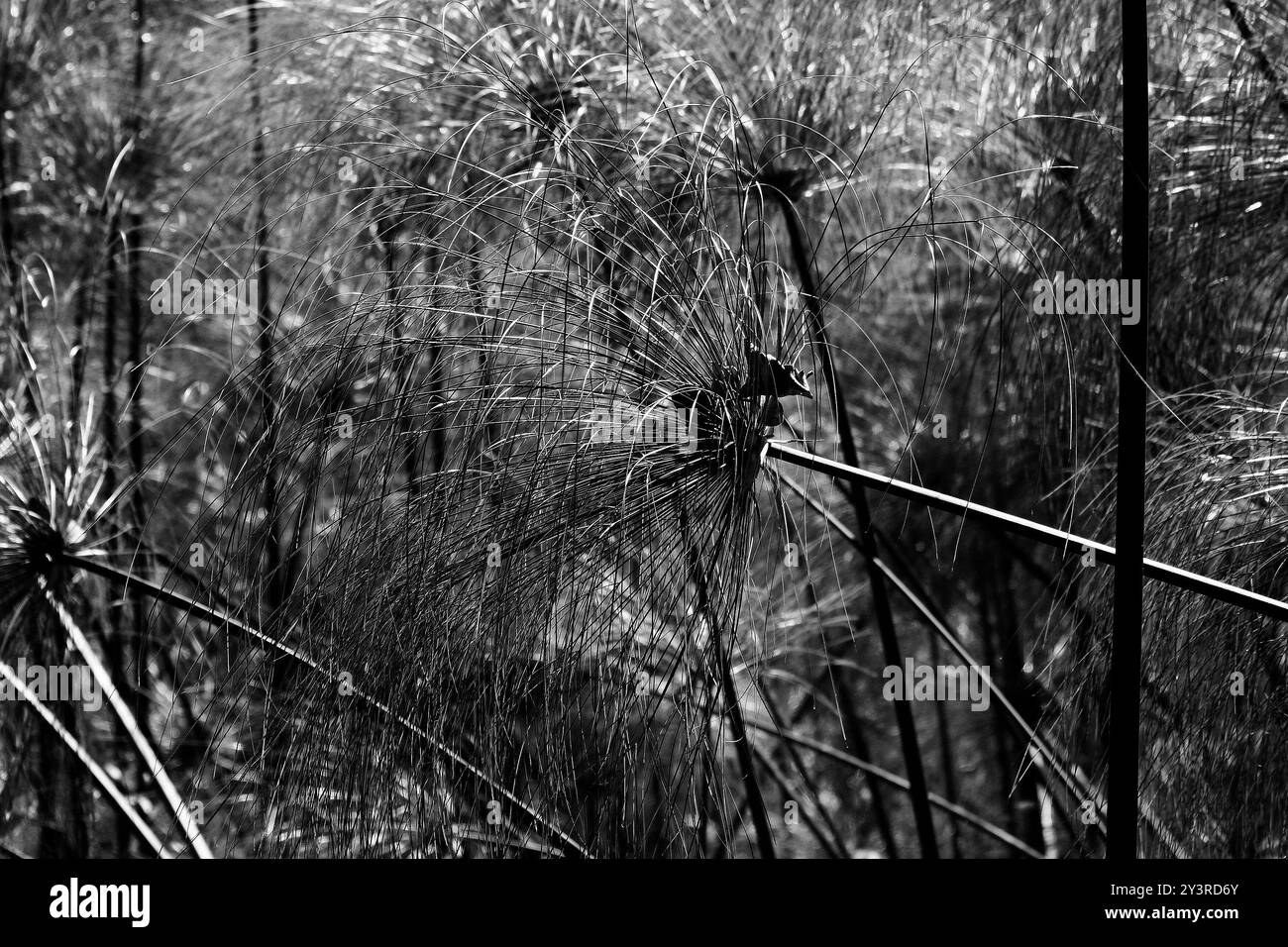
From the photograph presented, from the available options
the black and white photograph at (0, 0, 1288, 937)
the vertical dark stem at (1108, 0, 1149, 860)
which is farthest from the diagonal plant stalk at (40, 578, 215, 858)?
Answer: the vertical dark stem at (1108, 0, 1149, 860)

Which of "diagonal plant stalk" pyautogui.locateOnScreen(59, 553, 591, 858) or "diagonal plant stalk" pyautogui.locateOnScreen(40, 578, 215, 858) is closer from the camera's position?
"diagonal plant stalk" pyautogui.locateOnScreen(59, 553, 591, 858)

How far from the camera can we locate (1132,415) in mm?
658

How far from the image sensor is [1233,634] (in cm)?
96

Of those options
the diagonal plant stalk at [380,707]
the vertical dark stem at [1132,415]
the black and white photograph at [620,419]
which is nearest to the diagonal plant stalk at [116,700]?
the black and white photograph at [620,419]

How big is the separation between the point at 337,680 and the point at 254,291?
0.91 m

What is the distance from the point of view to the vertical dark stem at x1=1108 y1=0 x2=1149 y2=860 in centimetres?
65

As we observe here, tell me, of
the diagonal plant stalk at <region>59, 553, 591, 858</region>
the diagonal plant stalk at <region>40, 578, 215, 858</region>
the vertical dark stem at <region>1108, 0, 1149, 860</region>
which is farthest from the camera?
the diagonal plant stalk at <region>40, 578, 215, 858</region>

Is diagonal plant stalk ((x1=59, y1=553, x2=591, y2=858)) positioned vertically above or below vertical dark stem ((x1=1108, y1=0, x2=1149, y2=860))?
below

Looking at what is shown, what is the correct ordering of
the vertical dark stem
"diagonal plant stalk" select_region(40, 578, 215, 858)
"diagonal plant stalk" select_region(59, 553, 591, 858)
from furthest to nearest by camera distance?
"diagonal plant stalk" select_region(40, 578, 215, 858)
"diagonal plant stalk" select_region(59, 553, 591, 858)
the vertical dark stem

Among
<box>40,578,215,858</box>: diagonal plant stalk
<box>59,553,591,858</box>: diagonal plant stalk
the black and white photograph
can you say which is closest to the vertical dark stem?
the black and white photograph

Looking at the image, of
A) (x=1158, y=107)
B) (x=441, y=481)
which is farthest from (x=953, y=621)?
(x=441, y=481)

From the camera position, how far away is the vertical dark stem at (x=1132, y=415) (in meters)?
0.65

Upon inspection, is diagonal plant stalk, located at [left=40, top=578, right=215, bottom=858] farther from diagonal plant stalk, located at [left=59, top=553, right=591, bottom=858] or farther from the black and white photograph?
diagonal plant stalk, located at [left=59, top=553, right=591, bottom=858]
